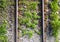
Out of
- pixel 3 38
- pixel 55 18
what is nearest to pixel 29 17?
pixel 55 18

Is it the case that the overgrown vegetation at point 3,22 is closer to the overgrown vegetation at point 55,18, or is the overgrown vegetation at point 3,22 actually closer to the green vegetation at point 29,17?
the green vegetation at point 29,17

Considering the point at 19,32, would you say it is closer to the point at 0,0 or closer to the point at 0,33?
the point at 0,33

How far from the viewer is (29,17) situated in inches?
155

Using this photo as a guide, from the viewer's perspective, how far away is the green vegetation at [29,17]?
12.9ft

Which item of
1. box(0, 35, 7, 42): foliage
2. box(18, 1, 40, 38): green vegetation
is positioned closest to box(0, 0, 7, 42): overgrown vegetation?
box(0, 35, 7, 42): foliage

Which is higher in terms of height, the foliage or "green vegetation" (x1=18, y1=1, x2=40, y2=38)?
"green vegetation" (x1=18, y1=1, x2=40, y2=38)

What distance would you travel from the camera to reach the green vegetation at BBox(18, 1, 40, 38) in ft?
12.9

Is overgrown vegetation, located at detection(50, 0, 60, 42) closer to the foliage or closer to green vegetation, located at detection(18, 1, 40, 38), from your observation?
green vegetation, located at detection(18, 1, 40, 38)

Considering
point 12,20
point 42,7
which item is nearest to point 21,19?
point 12,20

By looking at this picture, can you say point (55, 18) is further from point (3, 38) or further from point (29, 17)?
point (3, 38)

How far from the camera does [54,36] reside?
13.0ft

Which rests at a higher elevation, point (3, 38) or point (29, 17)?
point (29, 17)

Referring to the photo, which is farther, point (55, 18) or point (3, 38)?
point (55, 18)

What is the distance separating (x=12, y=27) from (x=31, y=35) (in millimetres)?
352
